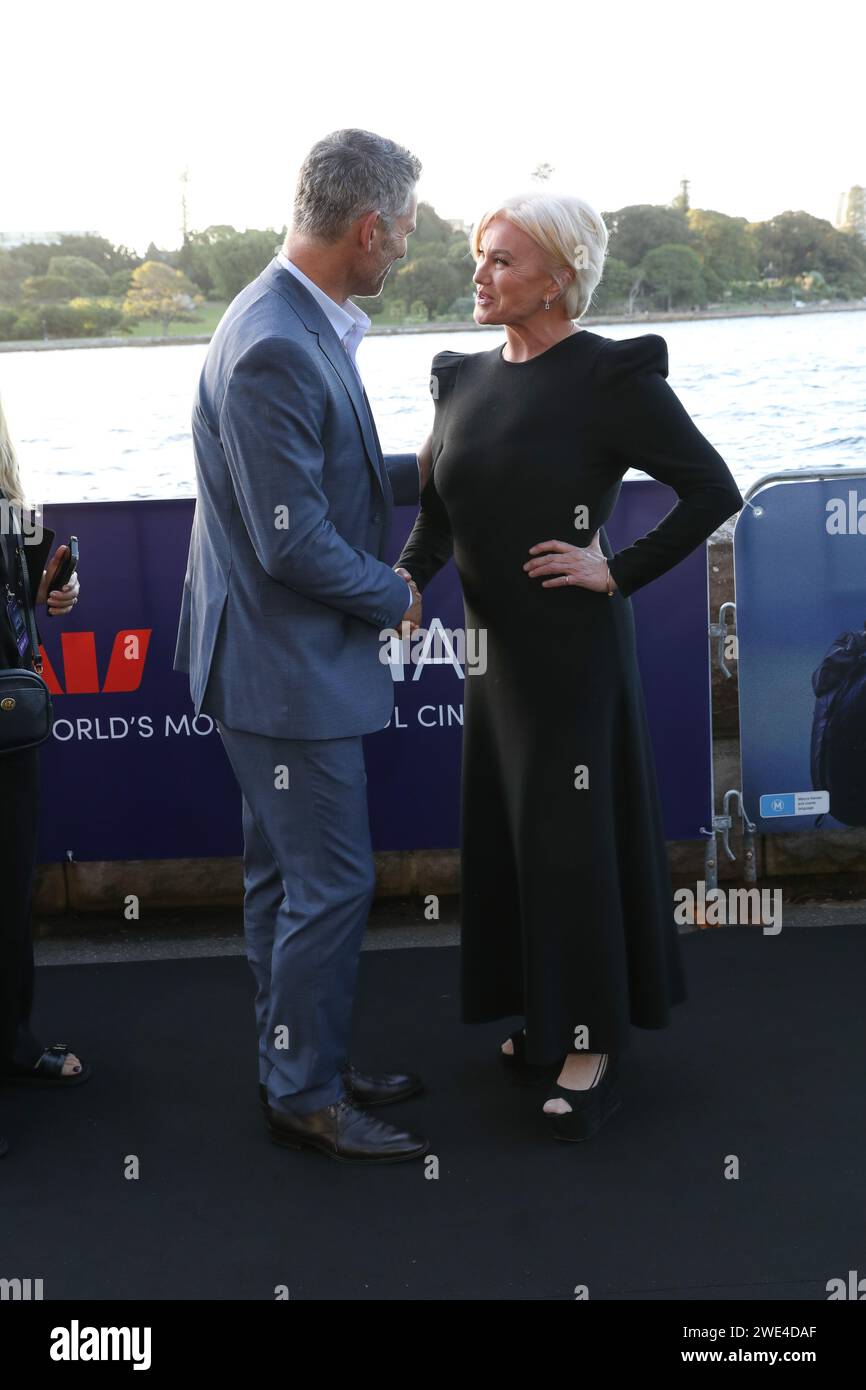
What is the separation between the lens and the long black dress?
2715 millimetres

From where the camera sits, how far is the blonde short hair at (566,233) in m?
2.65

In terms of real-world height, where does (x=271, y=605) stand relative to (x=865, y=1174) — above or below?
above

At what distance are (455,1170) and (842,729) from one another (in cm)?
219

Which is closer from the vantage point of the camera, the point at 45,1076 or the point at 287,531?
the point at 287,531

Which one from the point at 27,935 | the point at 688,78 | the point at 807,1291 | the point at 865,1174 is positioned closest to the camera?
the point at 807,1291

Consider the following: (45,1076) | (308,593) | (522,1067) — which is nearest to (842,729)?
(522,1067)

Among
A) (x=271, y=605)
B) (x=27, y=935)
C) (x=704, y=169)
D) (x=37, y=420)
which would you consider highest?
(x=704, y=169)

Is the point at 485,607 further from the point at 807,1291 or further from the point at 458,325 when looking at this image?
the point at 458,325

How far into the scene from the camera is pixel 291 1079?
2.93 metres

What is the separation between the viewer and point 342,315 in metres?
2.70

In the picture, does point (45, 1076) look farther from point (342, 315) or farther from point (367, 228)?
point (367, 228)

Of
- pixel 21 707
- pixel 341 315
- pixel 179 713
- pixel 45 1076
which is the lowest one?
pixel 45 1076

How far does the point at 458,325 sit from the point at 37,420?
265 cm

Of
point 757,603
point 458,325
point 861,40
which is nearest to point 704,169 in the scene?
point 861,40
